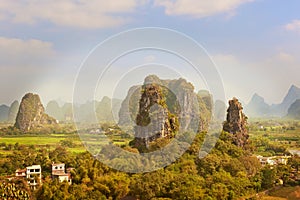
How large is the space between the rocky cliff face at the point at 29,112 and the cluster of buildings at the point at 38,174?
61.3 feet

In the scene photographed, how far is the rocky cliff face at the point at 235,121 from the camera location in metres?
14.7

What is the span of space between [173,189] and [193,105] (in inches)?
266

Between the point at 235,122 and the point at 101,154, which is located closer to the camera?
the point at 101,154

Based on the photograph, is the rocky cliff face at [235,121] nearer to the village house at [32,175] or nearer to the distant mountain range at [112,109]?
the distant mountain range at [112,109]

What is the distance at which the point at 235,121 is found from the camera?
15.0 meters

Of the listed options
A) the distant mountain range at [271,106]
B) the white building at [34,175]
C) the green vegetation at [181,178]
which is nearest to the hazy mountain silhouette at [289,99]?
the distant mountain range at [271,106]

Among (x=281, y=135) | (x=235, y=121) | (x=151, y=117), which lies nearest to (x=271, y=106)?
(x=281, y=135)

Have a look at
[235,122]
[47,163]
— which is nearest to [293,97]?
[235,122]

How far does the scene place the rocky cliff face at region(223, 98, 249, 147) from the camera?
48.4 feet

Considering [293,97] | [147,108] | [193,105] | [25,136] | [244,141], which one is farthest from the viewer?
[293,97]

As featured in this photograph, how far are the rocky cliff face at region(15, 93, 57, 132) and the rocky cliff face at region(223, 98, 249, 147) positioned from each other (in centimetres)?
1913

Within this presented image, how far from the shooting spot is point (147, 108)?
12.0 m

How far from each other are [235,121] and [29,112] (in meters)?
19.8

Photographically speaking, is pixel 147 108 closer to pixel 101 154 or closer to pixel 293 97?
pixel 101 154
